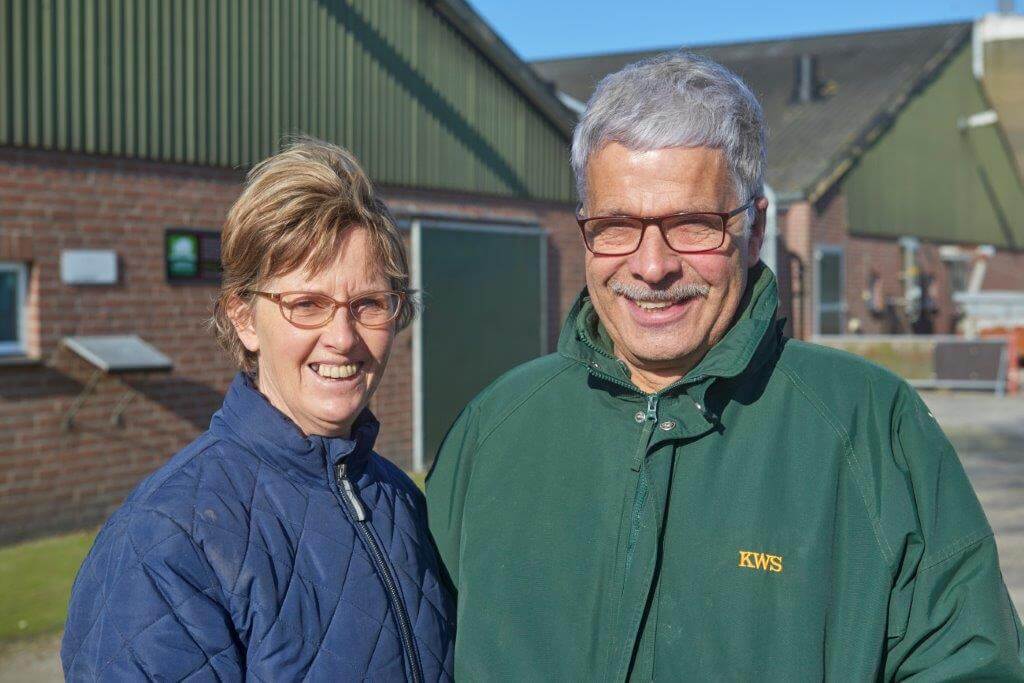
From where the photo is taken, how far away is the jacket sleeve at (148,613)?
194 cm

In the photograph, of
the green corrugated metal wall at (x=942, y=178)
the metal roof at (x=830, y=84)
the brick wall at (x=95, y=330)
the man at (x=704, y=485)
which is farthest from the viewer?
the green corrugated metal wall at (x=942, y=178)

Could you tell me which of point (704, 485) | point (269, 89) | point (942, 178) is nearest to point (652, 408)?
point (704, 485)

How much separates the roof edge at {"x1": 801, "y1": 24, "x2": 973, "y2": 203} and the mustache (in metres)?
18.0

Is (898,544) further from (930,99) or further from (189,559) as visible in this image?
(930,99)

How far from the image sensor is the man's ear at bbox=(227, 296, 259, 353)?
8.11 ft

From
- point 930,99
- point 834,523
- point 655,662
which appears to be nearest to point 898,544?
point 834,523

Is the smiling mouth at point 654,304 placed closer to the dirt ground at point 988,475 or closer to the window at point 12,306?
the dirt ground at point 988,475

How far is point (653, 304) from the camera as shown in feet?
7.61

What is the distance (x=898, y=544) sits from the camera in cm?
204

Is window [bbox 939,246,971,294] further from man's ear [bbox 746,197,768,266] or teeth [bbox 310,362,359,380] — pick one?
teeth [bbox 310,362,359,380]

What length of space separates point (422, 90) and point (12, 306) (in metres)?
4.85

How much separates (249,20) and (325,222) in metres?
7.89

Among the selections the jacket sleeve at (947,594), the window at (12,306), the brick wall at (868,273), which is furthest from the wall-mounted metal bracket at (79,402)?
the brick wall at (868,273)

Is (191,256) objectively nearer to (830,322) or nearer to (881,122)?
(830,322)
